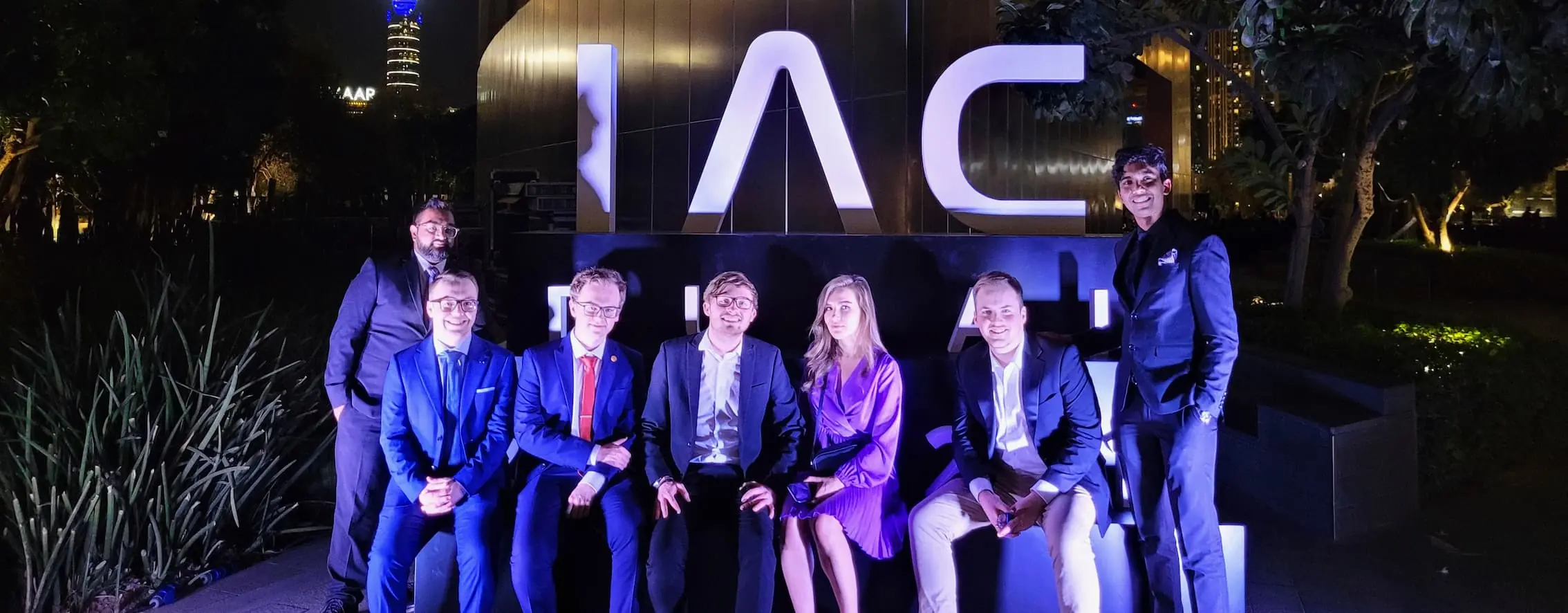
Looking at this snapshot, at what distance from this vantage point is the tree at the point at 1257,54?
604 cm

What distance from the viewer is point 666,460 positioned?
4094mm

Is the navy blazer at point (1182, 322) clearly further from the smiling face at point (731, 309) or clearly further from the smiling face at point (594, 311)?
the smiling face at point (594, 311)

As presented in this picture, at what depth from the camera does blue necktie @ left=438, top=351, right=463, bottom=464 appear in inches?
155

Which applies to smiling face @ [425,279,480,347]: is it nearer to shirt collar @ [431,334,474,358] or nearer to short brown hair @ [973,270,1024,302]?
shirt collar @ [431,334,474,358]

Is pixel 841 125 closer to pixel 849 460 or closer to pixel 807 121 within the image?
pixel 807 121

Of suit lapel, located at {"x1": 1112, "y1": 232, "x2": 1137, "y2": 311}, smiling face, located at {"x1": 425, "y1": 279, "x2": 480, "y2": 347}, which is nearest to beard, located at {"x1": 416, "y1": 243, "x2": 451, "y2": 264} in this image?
smiling face, located at {"x1": 425, "y1": 279, "x2": 480, "y2": 347}

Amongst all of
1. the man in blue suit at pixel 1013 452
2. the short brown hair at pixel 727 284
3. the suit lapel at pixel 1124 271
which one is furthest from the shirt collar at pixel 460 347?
the suit lapel at pixel 1124 271

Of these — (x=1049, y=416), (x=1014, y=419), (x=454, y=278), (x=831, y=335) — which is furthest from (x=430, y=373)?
(x=1049, y=416)

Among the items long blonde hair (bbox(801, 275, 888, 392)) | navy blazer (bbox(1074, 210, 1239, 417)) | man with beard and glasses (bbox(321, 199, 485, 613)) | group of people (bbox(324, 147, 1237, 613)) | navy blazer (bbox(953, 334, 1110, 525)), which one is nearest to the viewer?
navy blazer (bbox(1074, 210, 1239, 417))

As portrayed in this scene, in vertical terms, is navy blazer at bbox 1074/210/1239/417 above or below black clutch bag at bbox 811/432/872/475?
above

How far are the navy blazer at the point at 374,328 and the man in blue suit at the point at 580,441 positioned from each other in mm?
471

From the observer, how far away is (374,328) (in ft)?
13.8

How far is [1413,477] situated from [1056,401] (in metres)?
3.48

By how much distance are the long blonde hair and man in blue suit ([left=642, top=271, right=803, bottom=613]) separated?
0.14 m
